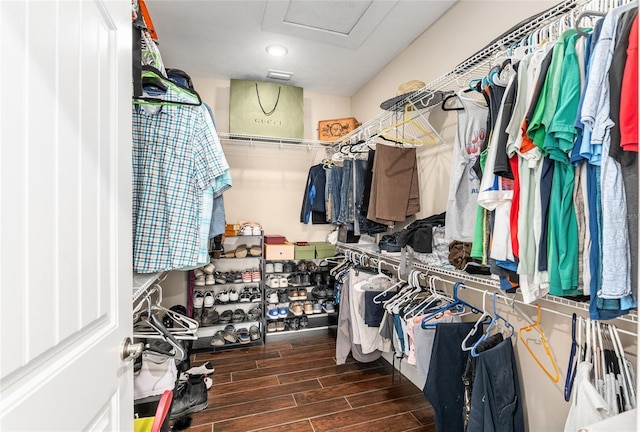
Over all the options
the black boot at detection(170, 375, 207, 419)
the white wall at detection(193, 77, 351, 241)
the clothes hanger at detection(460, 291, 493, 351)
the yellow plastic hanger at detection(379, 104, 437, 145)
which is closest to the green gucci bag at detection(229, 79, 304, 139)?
the white wall at detection(193, 77, 351, 241)

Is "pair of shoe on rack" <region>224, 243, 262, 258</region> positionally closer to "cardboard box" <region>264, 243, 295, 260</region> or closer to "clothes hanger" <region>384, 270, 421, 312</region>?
"cardboard box" <region>264, 243, 295, 260</region>

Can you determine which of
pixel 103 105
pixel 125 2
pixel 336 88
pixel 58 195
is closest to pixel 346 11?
pixel 336 88

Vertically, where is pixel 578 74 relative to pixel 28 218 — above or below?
above

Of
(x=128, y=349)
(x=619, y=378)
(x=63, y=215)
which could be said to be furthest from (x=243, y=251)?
(x=619, y=378)

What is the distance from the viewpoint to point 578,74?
2.87 feet

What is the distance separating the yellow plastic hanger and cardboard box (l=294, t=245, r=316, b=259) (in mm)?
1458

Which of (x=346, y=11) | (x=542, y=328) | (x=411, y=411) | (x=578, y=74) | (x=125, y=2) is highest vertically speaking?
(x=346, y=11)

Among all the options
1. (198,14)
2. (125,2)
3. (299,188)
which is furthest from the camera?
(299,188)

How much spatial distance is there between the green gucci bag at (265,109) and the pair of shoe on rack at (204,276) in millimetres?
1454

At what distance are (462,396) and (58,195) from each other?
6.10ft

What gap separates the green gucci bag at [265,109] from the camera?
10.2 ft

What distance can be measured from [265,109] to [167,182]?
2061mm

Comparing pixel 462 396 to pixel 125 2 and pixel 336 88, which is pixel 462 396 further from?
pixel 336 88

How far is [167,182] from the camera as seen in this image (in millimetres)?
1370
